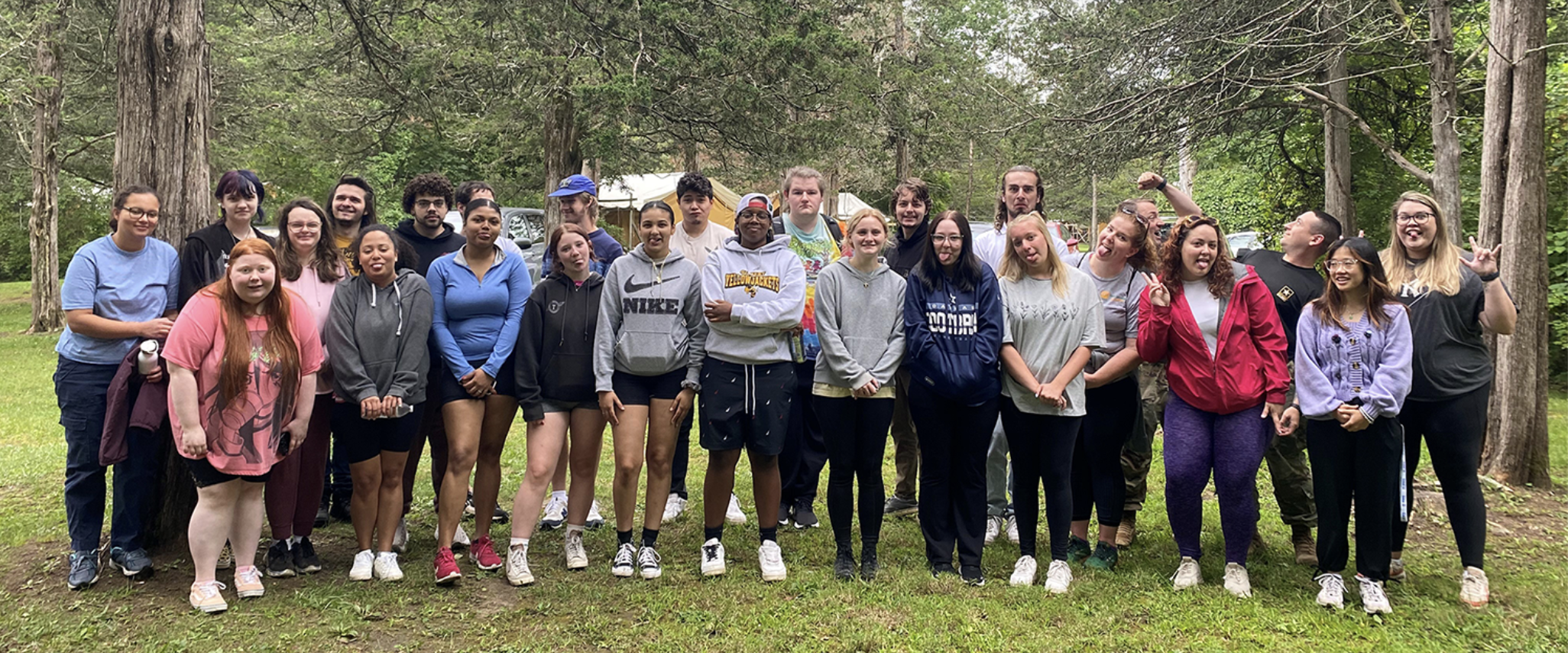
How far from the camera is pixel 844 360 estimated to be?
4422 mm

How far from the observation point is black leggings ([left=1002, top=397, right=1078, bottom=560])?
4.54 meters

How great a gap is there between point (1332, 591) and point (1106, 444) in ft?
3.89

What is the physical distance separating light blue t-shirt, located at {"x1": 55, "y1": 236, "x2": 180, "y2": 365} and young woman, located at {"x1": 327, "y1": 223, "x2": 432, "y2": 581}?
0.90 metres

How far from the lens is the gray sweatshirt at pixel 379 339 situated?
4.25 m

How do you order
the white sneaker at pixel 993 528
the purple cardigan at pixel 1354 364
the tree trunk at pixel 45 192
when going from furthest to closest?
the tree trunk at pixel 45 192 < the white sneaker at pixel 993 528 < the purple cardigan at pixel 1354 364

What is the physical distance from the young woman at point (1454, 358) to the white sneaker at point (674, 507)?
3926 mm

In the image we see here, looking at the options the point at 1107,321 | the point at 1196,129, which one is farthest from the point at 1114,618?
the point at 1196,129

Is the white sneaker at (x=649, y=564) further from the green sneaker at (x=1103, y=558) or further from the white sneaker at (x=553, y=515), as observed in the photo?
the green sneaker at (x=1103, y=558)

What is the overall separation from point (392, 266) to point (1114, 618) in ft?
11.9

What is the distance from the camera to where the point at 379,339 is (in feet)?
14.1

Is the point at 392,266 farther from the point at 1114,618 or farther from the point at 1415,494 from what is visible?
the point at 1415,494

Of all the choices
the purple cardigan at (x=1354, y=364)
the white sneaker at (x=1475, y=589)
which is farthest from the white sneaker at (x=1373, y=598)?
the purple cardigan at (x=1354, y=364)

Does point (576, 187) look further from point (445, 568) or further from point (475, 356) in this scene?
point (445, 568)

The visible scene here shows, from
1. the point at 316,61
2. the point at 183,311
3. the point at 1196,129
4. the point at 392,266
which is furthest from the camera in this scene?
the point at 316,61
